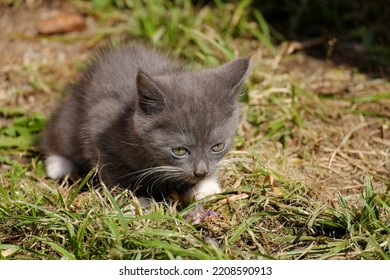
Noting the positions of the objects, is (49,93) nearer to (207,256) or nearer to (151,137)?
(151,137)

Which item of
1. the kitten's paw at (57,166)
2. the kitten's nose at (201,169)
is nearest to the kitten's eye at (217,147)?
the kitten's nose at (201,169)

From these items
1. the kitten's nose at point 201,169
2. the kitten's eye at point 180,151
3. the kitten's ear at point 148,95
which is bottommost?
the kitten's nose at point 201,169

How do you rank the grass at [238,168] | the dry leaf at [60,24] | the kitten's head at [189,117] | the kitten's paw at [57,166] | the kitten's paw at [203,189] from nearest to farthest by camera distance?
the grass at [238,168] < the kitten's head at [189,117] < the kitten's paw at [203,189] < the kitten's paw at [57,166] < the dry leaf at [60,24]

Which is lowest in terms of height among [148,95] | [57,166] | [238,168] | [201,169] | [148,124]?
[57,166]

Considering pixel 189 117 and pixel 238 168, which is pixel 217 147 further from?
pixel 238 168

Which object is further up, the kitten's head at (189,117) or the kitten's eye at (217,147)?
the kitten's head at (189,117)

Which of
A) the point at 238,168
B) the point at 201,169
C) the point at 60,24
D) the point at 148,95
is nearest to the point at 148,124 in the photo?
the point at 148,95

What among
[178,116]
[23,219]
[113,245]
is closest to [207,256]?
[113,245]

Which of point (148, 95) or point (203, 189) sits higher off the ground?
point (148, 95)

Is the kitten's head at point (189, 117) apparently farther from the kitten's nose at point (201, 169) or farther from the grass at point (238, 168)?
the grass at point (238, 168)
